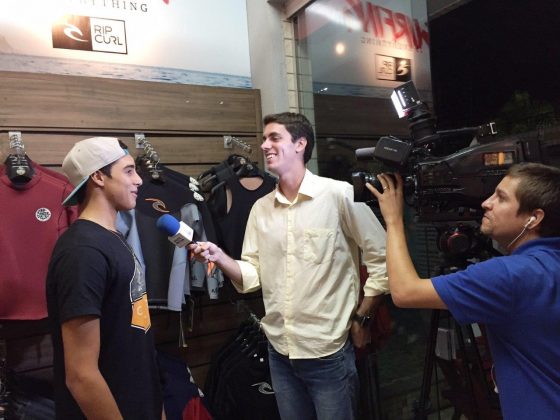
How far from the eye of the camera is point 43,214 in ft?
6.44

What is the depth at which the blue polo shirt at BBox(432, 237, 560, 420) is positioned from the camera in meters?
0.96

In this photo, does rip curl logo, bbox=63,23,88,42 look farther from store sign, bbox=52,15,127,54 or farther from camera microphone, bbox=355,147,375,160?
camera microphone, bbox=355,147,375,160

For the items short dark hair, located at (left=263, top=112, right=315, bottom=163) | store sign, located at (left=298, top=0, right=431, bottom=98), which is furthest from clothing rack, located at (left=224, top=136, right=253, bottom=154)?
short dark hair, located at (left=263, top=112, right=315, bottom=163)

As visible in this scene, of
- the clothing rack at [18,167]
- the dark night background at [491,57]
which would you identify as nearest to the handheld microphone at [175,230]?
the clothing rack at [18,167]

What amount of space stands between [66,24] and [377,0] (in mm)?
1695

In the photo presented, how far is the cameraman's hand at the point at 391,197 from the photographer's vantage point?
1.28m

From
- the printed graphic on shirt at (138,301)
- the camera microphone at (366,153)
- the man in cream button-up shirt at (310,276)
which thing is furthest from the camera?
the man in cream button-up shirt at (310,276)

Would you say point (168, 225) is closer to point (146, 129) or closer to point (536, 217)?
point (536, 217)

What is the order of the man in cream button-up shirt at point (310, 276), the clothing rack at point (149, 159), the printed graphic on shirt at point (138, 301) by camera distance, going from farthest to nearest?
the clothing rack at point (149, 159) < the man in cream button-up shirt at point (310, 276) < the printed graphic on shirt at point (138, 301)

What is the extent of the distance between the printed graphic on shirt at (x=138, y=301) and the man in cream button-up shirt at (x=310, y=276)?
292mm

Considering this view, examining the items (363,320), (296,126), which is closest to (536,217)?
(363,320)

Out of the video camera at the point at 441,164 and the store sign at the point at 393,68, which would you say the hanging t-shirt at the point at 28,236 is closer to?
the video camera at the point at 441,164

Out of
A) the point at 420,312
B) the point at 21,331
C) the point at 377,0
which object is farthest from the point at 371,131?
the point at 21,331

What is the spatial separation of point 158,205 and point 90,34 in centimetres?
108
